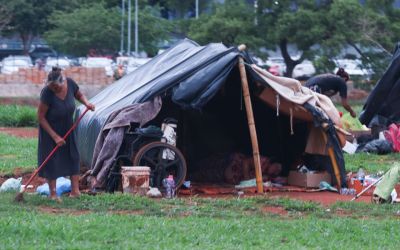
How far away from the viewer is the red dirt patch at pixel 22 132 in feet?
78.0

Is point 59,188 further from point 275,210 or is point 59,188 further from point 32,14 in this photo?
point 32,14

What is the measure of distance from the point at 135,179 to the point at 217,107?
3.31 meters

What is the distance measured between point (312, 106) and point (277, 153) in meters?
A: 2.11

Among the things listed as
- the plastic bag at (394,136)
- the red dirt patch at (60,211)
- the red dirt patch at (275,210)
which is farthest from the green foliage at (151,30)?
the red dirt patch at (60,211)

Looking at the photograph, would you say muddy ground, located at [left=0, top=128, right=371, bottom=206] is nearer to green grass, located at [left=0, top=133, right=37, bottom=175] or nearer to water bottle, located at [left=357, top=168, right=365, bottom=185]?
water bottle, located at [left=357, top=168, right=365, bottom=185]

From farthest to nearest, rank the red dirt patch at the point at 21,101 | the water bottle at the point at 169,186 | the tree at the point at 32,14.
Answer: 1. the tree at the point at 32,14
2. the red dirt patch at the point at 21,101
3. the water bottle at the point at 169,186

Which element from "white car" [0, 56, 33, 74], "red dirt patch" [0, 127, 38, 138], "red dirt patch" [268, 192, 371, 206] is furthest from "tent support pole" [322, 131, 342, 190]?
"white car" [0, 56, 33, 74]

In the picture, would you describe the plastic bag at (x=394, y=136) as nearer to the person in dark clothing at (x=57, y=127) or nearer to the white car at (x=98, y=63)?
the person in dark clothing at (x=57, y=127)

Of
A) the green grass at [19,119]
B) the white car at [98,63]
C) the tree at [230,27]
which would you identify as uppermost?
the tree at [230,27]

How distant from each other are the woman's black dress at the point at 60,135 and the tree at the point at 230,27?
2466cm

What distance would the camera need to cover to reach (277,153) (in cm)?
1608

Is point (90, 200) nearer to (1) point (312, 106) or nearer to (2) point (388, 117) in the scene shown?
(1) point (312, 106)

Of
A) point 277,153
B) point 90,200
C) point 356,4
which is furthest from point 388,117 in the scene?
point 356,4

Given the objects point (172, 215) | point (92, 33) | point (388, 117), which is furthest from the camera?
point (92, 33)
